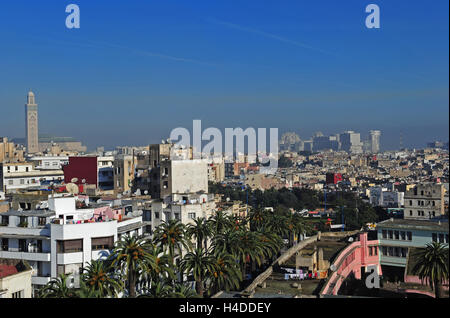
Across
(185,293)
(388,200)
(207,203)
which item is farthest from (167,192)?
(388,200)

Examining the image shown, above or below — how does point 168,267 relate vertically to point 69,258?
below

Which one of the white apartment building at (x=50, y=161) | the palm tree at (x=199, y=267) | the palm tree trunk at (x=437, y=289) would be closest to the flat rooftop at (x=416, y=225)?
the palm tree trunk at (x=437, y=289)

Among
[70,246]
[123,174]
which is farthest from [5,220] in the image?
[123,174]

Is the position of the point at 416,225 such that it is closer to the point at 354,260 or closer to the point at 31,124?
the point at 354,260

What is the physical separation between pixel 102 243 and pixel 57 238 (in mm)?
1592

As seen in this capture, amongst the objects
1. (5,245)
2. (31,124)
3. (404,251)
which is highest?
(31,124)

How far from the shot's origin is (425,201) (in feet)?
141

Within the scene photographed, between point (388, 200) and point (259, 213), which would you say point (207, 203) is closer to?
point (259, 213)

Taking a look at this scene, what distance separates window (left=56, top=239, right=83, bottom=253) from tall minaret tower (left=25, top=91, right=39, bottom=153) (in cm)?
11538

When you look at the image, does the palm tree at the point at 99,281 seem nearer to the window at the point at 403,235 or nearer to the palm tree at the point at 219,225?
the palm tree at the point at 219,225

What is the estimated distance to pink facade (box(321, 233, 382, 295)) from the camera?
20344mm

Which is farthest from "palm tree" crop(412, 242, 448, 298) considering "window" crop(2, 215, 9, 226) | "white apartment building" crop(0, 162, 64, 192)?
"white apartment building" crop(0, 162, 64, 192)

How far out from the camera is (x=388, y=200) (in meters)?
75.2
